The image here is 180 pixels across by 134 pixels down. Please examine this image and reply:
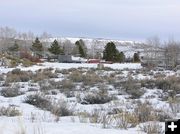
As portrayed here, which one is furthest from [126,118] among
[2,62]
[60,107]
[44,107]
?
[2,62]

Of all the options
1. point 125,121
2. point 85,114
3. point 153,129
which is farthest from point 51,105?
point 153,129

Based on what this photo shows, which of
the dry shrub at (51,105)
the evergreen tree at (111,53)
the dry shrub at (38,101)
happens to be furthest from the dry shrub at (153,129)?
the evergreen tree at (111,53)

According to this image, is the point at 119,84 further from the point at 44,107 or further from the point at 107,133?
the point at 107,133

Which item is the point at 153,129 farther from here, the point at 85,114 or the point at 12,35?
the point at 12,35

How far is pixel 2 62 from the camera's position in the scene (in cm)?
4316

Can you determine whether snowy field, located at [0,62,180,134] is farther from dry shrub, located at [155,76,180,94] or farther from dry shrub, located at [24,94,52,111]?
dry shrub, located at [155,76,180,94]

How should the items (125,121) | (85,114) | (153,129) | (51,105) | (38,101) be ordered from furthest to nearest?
(38,101) → (51,105) → (85,114) → (125,121) → (153,129)

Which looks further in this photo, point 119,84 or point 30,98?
point 119,84

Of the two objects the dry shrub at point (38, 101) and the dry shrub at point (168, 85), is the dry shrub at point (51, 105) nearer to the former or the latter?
the dry shrub at point (38, 101)

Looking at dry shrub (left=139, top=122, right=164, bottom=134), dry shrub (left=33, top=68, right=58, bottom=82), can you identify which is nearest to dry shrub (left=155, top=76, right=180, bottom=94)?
dry shrub (left=33, top=68, right=58, bottom=82)

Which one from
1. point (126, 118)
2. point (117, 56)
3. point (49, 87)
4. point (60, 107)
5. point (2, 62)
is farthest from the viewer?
point (117, 56)

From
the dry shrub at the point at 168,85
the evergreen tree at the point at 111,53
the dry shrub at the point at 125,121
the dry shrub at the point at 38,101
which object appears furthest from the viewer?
the evergreen tree at the point at 111,53

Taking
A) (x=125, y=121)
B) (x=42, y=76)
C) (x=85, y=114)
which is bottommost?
(x=42, y=76)

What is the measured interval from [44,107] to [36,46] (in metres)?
77.0
